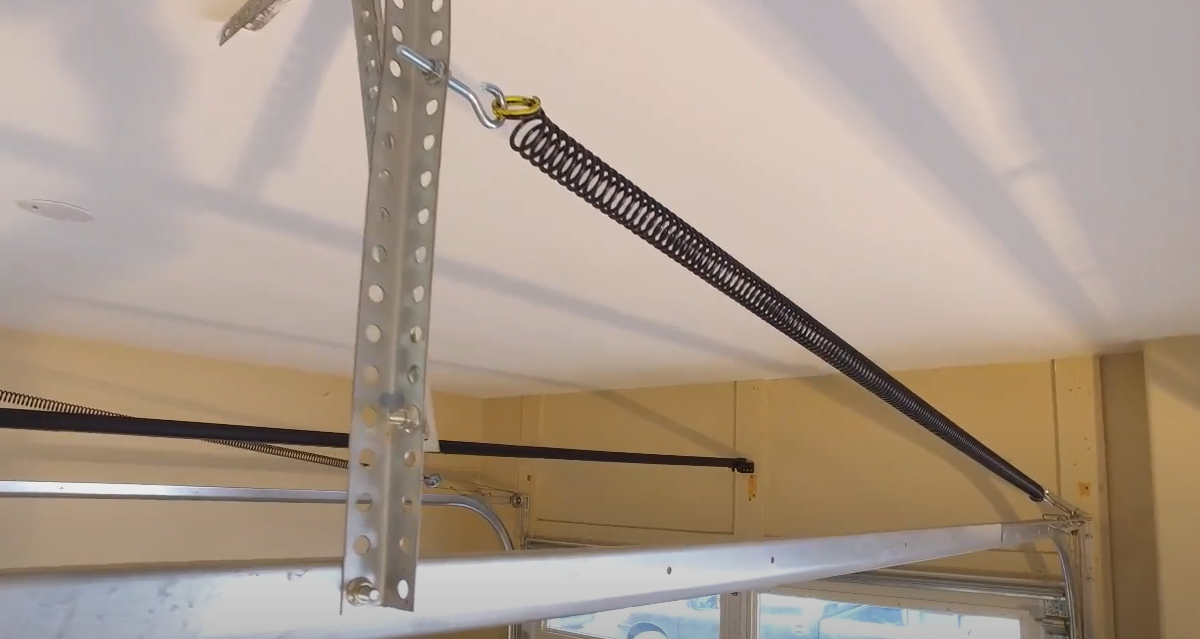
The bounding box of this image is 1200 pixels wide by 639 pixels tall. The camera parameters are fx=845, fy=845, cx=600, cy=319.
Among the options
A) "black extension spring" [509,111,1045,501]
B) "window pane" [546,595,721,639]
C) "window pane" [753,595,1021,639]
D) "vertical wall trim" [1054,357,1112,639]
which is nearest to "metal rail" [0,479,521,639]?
"black extension spring" [509,111,1045,501]

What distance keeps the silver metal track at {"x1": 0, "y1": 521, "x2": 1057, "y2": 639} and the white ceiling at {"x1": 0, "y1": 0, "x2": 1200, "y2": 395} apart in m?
0.53

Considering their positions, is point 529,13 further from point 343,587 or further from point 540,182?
point 343,587

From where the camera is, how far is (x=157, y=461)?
10.0ft

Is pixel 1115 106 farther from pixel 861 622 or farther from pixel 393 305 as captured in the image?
pixel 861 622

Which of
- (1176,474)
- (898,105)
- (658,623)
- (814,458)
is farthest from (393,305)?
(658,623)

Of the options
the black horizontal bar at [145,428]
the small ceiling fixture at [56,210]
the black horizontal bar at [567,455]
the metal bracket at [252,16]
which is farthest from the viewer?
the black horizontal bar at [567,455]

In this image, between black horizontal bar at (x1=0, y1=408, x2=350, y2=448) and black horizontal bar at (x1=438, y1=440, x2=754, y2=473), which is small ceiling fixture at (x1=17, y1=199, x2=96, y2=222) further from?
black horizontal bar at (x1=438, y1=440, x2=754, y2=473)

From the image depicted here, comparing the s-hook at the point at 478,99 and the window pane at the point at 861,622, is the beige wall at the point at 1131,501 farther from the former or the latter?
the s-hook at the point at 478,99

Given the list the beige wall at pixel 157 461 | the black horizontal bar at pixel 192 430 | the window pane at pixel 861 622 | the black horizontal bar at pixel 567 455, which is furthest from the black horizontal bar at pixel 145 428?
the window pane at pixel 861 622

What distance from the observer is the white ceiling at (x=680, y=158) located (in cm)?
88

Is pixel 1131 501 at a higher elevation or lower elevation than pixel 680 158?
lower

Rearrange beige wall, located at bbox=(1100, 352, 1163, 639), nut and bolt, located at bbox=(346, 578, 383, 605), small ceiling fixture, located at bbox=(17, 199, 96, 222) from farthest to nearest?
beige wall, located at bbox=(1100, 352, 1163, 639), small ceiling fixture, located at bbox=(17, 199, 96, 222), nut and bolt, located at bbox=(346, 578, 383, 605)

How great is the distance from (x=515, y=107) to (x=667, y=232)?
0.30 metres

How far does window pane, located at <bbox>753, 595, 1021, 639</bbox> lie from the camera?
2.59 meters
